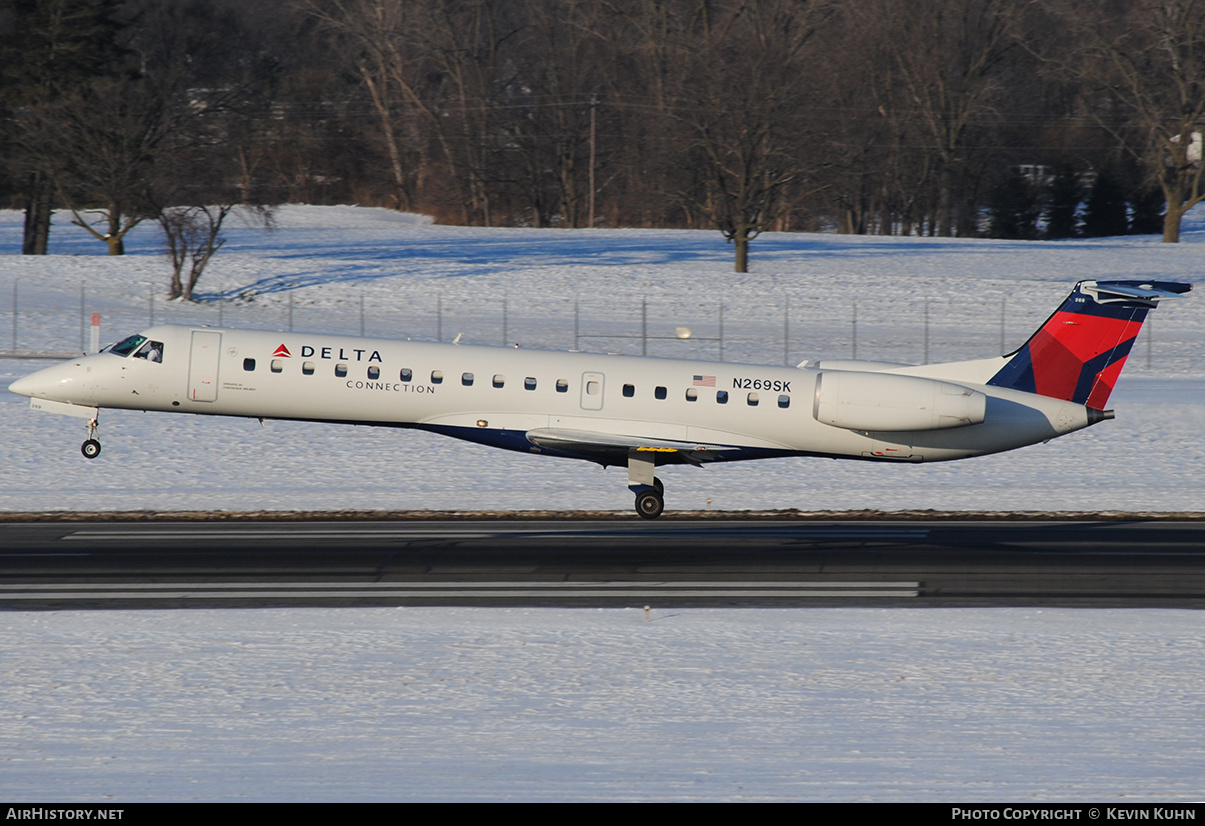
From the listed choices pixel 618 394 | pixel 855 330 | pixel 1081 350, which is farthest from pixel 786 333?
pixel 618 394

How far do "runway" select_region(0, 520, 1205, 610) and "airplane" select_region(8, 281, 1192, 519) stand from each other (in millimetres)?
1493

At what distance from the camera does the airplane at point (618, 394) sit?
900 inches

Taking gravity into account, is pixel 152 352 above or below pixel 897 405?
above

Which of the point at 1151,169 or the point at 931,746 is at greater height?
the point at 1151,169

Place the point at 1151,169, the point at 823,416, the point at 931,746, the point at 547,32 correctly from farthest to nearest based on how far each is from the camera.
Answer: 1. the point at 547,32
2. the point at 1151,169
3. the point at 823,416
4. the point at 931,746

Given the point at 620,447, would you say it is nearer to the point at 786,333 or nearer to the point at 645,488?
the point at 645,488

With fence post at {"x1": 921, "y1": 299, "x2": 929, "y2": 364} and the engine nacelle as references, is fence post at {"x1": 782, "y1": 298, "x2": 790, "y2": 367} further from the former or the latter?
the engine nacelle

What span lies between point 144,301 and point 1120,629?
43180 millimetres

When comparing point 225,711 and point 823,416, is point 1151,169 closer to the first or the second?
point 823,416

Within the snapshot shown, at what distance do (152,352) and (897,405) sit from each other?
13125 millimetres

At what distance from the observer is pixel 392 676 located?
1311 cm

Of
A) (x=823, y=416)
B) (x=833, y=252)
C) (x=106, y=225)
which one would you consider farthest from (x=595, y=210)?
(x=823, y=416)

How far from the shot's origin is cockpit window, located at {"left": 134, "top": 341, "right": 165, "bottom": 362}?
23.2 meters

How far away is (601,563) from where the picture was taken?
63.9 feet
